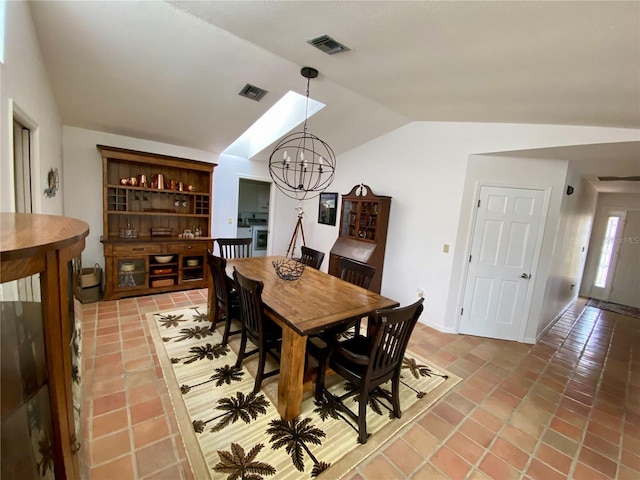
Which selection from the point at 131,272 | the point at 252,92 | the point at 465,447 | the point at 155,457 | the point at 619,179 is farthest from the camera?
the point at 619,179

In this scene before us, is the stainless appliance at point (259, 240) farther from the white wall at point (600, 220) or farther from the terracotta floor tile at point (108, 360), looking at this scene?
the white wall at point (600, 220)

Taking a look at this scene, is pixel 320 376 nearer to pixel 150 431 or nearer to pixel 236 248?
pixel 150 431

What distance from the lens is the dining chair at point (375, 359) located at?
69.4 inches

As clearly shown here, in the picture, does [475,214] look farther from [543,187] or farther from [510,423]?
[510,423]

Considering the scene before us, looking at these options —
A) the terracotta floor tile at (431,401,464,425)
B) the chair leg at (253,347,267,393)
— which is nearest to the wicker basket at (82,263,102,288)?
the chair leg at (253,347,267,393)

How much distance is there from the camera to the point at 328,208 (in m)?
5.54

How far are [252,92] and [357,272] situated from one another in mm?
2385

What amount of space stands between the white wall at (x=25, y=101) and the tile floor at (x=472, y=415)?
4.96 ft

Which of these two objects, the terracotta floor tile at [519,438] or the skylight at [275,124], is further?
the skylight at [275,124]

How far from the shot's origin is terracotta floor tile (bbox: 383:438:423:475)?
1750 mm

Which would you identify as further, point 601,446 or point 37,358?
point 601,446

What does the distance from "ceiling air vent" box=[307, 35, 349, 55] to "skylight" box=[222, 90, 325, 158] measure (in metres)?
1.38

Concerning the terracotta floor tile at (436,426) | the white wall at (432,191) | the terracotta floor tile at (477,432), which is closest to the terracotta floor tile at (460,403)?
the terracotta floor tile at (477,432)

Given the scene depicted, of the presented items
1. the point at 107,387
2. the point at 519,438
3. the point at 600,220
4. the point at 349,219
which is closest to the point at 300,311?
the point at 107,387
